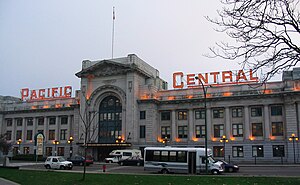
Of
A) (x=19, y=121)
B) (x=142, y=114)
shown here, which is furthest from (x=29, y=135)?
(x=142, y=114)

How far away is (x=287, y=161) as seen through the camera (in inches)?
2338

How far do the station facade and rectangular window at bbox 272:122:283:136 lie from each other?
6.9 inches

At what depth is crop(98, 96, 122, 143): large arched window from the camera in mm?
73812

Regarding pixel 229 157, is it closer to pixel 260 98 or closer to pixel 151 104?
pixel 260 98

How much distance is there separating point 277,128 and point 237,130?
756 cm

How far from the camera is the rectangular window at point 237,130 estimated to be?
2579 inches

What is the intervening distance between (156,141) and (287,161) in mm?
26222

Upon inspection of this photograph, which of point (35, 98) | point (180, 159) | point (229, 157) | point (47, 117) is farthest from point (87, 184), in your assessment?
point (35, 98)

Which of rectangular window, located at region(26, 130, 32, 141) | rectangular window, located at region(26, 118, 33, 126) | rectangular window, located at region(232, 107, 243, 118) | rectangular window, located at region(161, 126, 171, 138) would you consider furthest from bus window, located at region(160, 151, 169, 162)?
rectangular window, located at region(26, 118, 33, 126)

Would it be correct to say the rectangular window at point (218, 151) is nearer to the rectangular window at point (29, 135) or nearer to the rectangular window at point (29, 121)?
the rectangular window at point (29, 135)

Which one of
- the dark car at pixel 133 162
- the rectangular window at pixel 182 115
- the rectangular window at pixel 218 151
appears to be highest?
the rectangular window at pixel 182 115

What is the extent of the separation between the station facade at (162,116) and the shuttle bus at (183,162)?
26167 millimetres

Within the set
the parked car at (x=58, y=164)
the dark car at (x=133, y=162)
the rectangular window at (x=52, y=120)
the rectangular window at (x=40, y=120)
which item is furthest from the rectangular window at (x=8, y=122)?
the dark car at (x=133, y=162)

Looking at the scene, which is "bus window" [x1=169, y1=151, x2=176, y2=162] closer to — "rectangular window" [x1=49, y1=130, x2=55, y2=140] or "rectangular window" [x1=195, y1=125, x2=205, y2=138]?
"rectangular window" [x1=195, y1=125, x2=205, y2=138]
